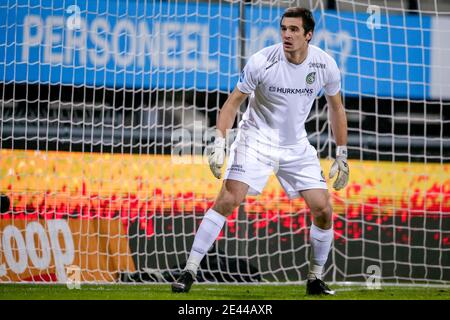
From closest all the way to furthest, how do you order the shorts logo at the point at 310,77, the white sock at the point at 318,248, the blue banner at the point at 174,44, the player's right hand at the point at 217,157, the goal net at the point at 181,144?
the player's right hand at the point at 217,157, the shorts logo at the point at 310,77, the white sock at the point at 318,248, the goal net at the point at 181,144, the blue banner at the point at 174,44

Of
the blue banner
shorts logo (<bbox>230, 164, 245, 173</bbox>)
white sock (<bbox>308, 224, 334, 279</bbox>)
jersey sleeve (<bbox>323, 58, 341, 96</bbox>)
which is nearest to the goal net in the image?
the blue banner

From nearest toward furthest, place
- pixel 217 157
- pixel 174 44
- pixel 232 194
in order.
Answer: pixel 217 157 → pixel 232 194 → pixel 174 44

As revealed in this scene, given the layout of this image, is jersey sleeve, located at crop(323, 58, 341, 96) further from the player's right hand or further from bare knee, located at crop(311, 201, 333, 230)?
the player's right hand

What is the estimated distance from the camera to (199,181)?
8.12m

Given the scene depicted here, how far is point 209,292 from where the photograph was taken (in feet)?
20.5

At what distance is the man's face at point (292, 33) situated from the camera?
5.71 meters

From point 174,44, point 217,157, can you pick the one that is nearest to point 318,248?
point 217,157

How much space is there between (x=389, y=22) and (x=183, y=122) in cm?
220

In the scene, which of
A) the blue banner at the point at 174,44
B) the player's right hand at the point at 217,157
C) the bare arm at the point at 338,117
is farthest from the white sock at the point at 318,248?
the blue banner at the point at 174,44

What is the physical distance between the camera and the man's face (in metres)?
5.71

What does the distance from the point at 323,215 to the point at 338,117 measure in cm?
65

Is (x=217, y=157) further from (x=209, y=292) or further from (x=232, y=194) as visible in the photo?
(x=209, y=292)

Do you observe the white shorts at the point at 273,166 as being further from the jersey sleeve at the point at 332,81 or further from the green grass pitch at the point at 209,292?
the green grass pitch at the point at 209,292
